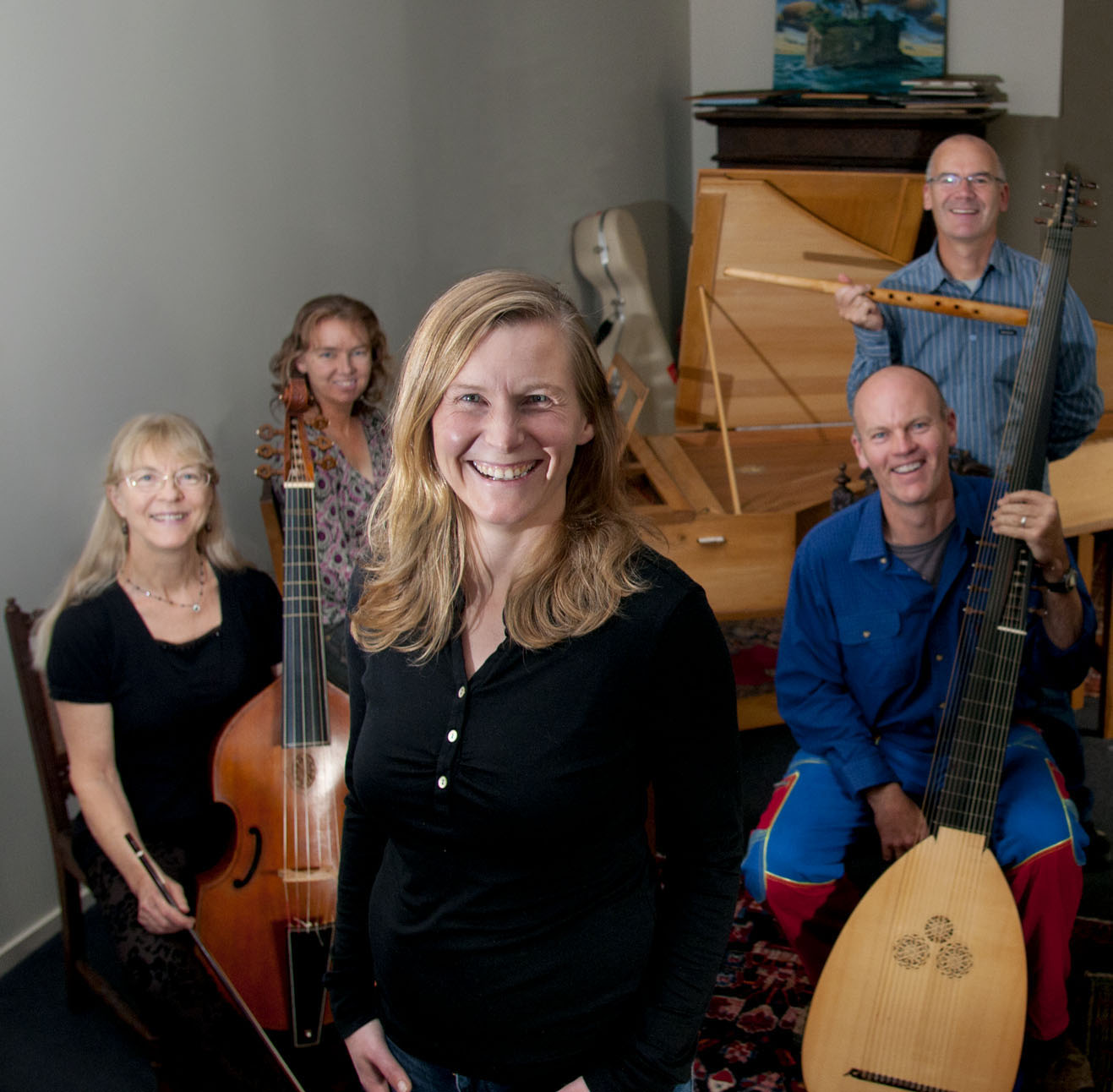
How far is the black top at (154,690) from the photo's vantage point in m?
2.07

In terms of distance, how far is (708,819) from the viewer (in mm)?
1125

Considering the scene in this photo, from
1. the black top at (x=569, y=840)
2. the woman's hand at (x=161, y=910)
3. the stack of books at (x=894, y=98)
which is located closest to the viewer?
the black top at (x=569, y=840)

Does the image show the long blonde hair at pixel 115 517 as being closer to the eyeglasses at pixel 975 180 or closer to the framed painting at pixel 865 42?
the eyeglasses at pixel 975 180

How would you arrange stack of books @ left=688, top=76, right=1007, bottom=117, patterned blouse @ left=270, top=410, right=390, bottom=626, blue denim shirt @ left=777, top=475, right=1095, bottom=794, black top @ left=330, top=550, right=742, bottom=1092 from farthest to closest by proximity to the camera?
stack of books @ left=688, top=76, right=1007, bottom=117 → patterned blouse @ left=270, top=410, right=390, bottom=626 → blue denim shirt @ left=777, top=475, right=1095, bottom=794 → black top @ left=330, top=550, right=742, bottom=1092

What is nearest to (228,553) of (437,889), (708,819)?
(437,889)

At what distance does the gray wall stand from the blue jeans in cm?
161

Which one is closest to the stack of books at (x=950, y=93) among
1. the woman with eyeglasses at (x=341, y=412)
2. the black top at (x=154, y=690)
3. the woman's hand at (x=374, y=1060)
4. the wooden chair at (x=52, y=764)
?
the woman with eyeglasses at (x=341, y=412)

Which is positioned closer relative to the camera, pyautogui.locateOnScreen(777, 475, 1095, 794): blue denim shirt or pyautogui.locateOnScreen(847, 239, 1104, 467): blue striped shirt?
pyautogui.locateOnScreen(777, 475, 1095, 794): blue denim shirt

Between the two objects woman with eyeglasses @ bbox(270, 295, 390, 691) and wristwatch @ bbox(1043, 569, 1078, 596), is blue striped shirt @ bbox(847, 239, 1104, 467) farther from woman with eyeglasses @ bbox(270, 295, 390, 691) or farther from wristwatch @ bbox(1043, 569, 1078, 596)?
woman with eyeglasses @ bbox(270, 295, 390, 691)

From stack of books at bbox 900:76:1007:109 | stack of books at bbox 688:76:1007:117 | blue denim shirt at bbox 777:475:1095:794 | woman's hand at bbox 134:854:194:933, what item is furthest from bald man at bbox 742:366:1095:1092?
stack of books at bbox 900:76:1007:109

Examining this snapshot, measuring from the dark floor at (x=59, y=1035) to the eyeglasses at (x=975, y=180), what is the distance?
1502 millimetres

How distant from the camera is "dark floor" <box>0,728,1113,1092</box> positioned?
219cm

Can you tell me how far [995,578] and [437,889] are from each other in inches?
46.6

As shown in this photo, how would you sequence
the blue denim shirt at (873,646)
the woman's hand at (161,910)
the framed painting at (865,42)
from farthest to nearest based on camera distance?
the framed painting at (865,42), the blue denim shirt at (873,646), the woman's hand at (161,910)
